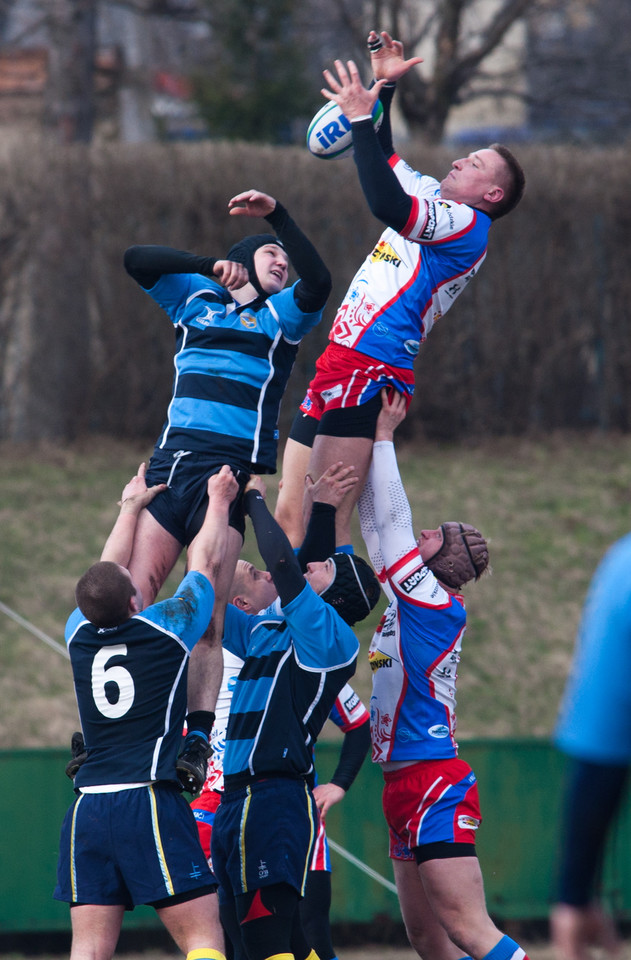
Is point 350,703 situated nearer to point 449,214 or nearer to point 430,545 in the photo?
point 430,545

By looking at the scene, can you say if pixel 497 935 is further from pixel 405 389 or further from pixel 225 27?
pixel 225 27

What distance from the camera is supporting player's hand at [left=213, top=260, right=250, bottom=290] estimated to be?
15.9 feet

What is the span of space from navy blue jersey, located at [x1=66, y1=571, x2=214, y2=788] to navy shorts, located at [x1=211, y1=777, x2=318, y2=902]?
12.3 inches

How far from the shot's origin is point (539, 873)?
772 centimetres

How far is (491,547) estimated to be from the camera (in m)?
12.4

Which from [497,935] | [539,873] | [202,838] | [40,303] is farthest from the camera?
[40,303]

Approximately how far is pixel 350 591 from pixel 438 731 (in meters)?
0.85

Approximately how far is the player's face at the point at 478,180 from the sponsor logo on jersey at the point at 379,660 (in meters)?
2.12

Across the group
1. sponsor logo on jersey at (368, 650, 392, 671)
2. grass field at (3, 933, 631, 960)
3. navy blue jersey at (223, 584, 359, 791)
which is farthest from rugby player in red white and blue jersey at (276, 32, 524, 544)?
grass field at (3, 933, 631, 960)

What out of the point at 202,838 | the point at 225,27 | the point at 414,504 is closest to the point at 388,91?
the point at 202,838

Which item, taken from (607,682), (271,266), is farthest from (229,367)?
(607,682)

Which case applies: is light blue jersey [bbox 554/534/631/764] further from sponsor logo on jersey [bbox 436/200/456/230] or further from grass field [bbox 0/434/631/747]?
grass field [bbox 0/434/631/747]

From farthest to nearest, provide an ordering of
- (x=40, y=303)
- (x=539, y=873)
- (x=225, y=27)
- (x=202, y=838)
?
(x=225, y=27), (x=40, y=303), (x=539, y=873), (x=202, y=838)

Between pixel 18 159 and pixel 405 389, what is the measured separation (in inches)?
360
